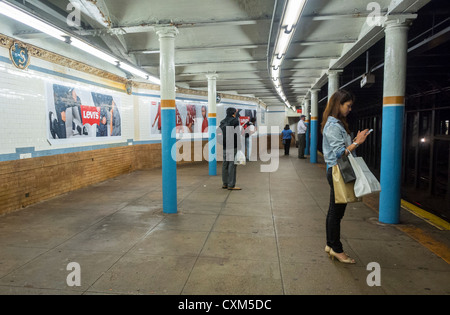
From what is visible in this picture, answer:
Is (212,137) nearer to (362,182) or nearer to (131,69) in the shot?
(131,69)

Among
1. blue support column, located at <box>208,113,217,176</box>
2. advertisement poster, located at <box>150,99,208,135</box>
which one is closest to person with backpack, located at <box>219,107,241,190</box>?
blue support column, located at <box>208,113,217,176</box>

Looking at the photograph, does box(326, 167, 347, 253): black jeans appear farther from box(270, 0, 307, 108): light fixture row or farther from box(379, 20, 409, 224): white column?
box(270, 0, 307, 108): light fixture row

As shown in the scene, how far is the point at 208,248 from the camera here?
3.84 m

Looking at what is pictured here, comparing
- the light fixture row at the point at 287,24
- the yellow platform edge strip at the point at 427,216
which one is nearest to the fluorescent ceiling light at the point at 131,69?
the light fixture row at the point at 287,24

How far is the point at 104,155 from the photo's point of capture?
Result: 28.6ft

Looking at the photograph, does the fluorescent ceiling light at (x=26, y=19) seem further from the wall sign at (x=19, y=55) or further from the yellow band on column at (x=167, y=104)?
the yellow band on column at (x=167, y=104)

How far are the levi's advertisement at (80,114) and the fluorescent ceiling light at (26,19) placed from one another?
2.26 metres

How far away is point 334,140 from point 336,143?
Result: 0.04 m

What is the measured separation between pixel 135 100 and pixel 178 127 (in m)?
2.18

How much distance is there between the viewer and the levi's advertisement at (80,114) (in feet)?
21.9

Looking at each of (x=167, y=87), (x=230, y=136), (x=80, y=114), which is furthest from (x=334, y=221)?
(x=80, y=114)

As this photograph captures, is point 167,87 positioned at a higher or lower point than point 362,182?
higher

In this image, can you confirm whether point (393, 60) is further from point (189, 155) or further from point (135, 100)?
point (189, 155)
